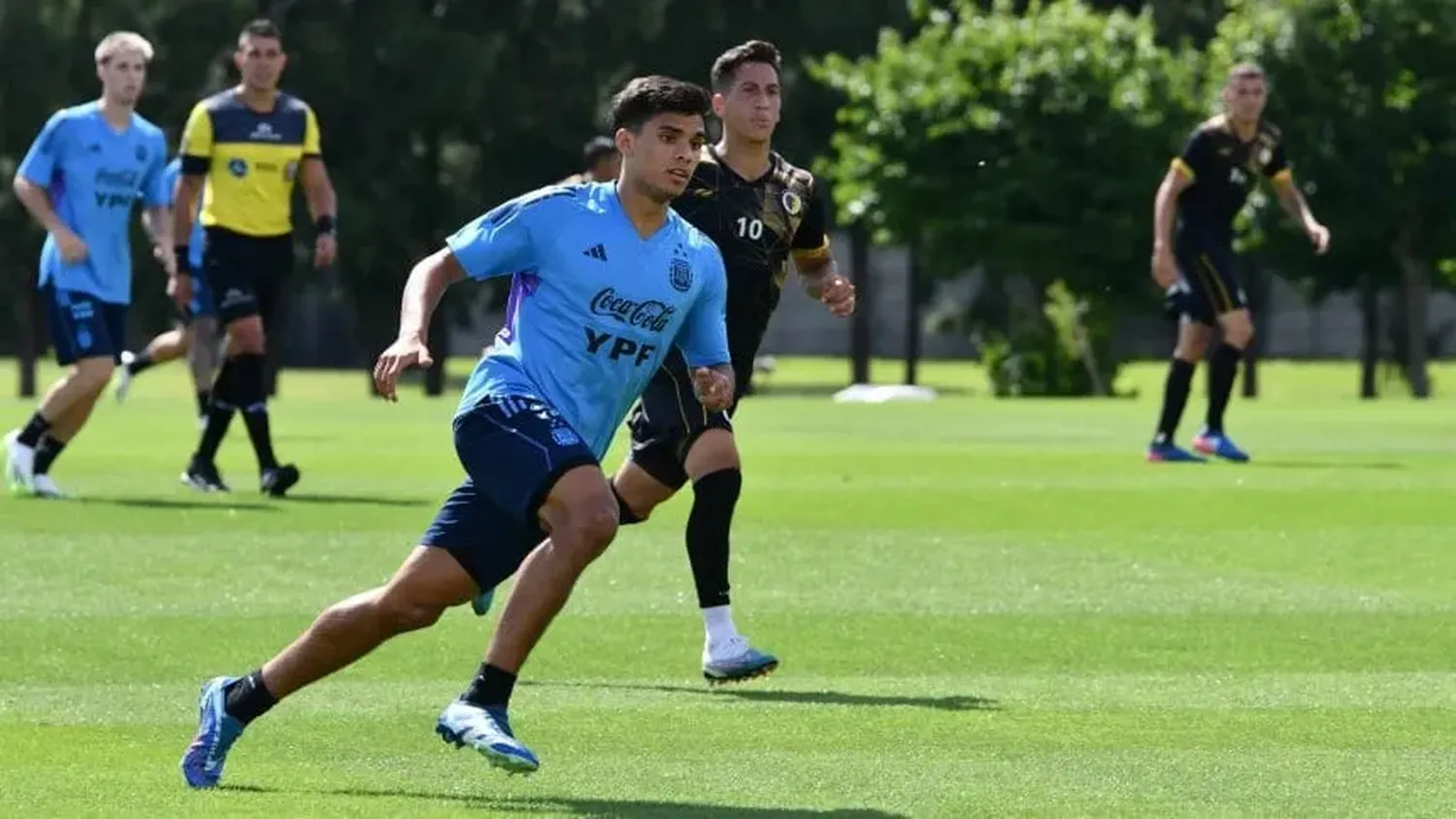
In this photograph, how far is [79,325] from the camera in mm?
17219

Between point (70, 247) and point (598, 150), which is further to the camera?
point (598, 150)

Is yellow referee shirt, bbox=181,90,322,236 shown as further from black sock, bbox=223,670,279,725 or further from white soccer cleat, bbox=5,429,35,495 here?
black sock, bbox=223,670,279,725

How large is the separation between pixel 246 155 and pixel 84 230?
1.03 metres

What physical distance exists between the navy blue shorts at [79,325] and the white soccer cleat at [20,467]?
519 millimetres

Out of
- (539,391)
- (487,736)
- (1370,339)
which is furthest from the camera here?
(1370,339)

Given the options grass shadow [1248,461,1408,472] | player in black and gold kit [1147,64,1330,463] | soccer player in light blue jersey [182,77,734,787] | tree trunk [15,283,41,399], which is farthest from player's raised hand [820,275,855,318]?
tree trunk [15,283,41,399]

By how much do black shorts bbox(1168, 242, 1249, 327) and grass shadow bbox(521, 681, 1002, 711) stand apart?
35.6 ft

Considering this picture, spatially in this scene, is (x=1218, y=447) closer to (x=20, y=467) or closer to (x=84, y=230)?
(x=84, y=230)

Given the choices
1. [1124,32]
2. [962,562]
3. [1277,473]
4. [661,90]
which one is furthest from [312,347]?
[661,90]

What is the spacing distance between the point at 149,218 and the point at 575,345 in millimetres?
10601

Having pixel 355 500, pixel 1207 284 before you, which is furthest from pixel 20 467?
pixel 1207 284

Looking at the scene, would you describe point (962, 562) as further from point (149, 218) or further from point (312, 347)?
point (312, 347)

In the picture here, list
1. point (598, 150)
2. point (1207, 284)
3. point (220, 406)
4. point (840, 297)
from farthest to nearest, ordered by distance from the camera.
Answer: point (1207, 284) → point (220, 406) → point (598, 150) → point (840, 297)

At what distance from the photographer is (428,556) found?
24.8ft
